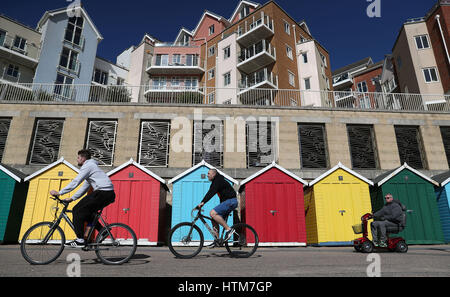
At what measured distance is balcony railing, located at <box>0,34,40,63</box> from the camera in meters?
30.6

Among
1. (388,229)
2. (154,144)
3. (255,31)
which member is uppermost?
(255,31)

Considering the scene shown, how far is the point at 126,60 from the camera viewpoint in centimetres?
4356

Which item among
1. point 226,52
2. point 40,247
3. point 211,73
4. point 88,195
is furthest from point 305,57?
point 40,247

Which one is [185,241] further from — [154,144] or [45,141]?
[45,141]

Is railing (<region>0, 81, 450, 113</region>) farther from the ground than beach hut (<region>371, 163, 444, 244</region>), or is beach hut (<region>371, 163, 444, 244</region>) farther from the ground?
railing (<region>0, 81, 450, 113</region>)

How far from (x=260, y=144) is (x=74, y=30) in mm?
29710

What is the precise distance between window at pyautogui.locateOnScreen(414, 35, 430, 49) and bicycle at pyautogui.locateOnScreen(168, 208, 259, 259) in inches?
1261

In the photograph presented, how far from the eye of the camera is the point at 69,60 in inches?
1331

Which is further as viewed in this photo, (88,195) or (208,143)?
(208,143)

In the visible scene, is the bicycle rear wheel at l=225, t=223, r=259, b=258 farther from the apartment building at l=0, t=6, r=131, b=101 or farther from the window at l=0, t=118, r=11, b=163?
the apartment building at l=0, t=6, r=131, b=101

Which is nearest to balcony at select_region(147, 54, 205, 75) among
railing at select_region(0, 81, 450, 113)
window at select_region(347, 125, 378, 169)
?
railing at select_region(0, 81, 450, 113)

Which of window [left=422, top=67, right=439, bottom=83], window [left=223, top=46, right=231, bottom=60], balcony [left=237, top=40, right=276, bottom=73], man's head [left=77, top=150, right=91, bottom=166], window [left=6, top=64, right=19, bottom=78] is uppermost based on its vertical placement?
window [left=223, top=46, right=231, bottom=60]

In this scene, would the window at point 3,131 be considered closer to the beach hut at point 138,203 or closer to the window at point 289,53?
the beach hut at point 138,203

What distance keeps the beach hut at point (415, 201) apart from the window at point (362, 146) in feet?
14.7
